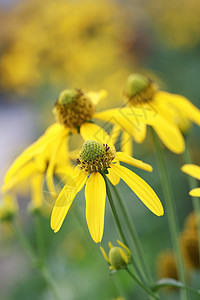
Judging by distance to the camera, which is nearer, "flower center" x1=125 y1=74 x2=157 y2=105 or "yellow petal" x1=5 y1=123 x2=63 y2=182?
"yellow petal" x1=5 y1=123 x2=63 y2=182

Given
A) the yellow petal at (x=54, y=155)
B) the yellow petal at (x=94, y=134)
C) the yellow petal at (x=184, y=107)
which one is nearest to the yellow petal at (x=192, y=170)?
the yellow petal at (x=94, y=134)

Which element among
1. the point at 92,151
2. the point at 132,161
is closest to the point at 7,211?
the point at 92,151

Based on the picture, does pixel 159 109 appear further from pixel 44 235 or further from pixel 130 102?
pixel 44 235

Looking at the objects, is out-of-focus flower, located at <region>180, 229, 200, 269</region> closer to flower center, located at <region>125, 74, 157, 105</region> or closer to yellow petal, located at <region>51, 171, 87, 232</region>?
flower center, located at <region>125, 74, 157, 105</region>

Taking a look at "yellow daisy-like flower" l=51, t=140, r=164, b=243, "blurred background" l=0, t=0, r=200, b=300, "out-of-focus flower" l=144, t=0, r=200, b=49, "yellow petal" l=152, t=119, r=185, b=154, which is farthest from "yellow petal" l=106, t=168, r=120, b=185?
"out-of-focus flower" l=144, t=0, r=200, b=49

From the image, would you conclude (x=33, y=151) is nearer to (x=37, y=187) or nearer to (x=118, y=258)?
(x=37, y=187)

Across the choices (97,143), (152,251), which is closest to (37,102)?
(152,251)

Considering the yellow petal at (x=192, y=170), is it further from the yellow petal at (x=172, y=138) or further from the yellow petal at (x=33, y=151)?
the yellow petal at (x=33, y=151)
